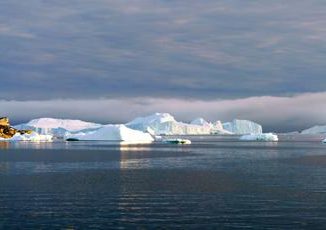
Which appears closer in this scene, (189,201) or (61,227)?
(61,227)

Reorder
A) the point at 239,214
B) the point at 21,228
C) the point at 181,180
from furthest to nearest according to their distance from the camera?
the point at 181,180
the point at 239,214
the point at 21,228

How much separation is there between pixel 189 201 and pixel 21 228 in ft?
50.6

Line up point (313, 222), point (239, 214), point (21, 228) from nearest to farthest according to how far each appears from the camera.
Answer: point (21, 228) < point (313, 222) < point (239, 214)

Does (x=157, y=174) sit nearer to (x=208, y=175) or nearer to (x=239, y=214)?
(x=208, y=175)

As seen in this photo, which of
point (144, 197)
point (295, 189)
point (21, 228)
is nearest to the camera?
point (21, 228)

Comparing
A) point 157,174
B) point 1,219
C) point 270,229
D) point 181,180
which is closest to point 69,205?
point 1,219

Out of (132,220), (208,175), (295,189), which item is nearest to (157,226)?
(132,220)

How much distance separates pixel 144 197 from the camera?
46.9 metres

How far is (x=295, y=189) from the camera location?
52562 millimetres

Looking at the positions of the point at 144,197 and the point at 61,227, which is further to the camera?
the point at 144,197

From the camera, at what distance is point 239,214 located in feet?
125

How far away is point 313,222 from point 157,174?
119 feet

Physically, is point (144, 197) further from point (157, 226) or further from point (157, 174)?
point (157, 174)

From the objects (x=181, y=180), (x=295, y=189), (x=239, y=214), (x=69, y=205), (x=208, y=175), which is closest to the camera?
(x=239, y=214)
